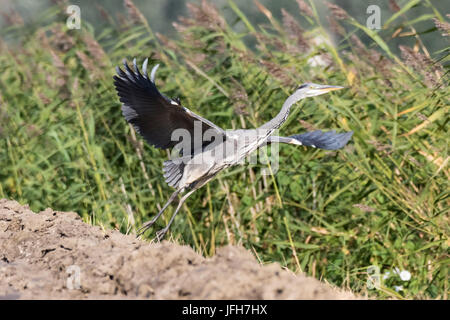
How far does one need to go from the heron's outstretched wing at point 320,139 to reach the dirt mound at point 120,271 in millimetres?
1390

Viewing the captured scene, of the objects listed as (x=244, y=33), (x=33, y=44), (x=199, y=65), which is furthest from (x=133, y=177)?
(x=33, y=44)

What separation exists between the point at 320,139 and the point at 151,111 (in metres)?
1.28

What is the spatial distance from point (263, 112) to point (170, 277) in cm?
302

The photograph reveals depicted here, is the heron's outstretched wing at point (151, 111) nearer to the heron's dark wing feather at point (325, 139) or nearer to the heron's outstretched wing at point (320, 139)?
the heron's outstretched wing at point (320, 139)

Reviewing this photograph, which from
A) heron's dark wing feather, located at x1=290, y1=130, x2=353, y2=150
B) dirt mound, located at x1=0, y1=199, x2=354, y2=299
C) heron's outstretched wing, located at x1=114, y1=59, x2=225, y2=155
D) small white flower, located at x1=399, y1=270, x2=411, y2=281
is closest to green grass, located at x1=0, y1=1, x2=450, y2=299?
small white flower, located at x1=399, y1=270, x2=411, y2=281

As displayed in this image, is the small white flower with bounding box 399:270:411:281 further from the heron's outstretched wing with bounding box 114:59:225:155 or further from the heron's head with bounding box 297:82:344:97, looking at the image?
the heron's outstretched wing with bounding box 114:59:225:155

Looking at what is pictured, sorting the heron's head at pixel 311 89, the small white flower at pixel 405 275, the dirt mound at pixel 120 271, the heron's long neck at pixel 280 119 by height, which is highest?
the heron's head at pixel 311 89

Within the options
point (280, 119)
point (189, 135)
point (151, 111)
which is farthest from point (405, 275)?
point (151, 111)

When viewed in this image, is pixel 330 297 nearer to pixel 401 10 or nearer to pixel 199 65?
pixel 401 10

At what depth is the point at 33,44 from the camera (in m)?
7.66

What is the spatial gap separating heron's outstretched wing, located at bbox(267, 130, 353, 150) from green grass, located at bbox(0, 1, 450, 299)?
0.80 feet

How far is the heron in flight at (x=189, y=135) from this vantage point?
4.77 metres

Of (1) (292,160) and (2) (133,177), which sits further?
(2) (133,177)

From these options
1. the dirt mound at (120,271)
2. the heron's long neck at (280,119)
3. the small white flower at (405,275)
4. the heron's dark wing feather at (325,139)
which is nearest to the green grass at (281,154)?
the small white flower at (405,275)
